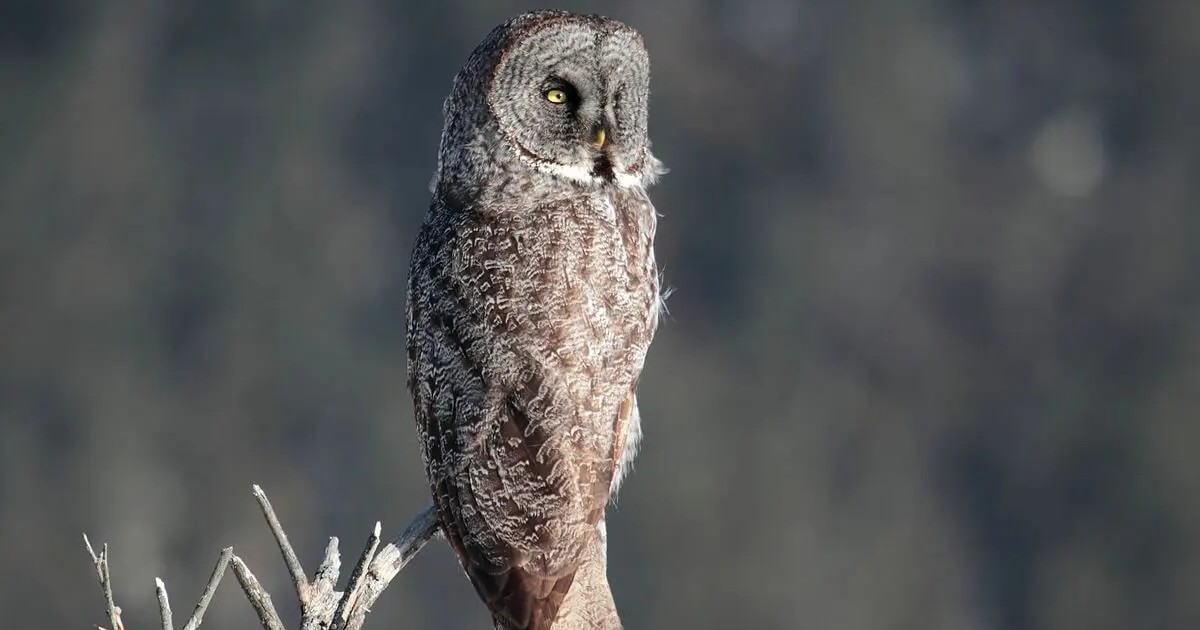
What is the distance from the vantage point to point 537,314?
3.02m

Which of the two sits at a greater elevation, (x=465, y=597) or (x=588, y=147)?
(x=465, y=597)

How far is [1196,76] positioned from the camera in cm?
3178

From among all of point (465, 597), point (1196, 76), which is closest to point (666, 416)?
point (465, 597)

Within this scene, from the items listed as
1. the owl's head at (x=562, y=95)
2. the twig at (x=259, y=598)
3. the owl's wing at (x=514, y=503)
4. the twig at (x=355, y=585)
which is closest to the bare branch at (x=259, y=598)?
the twig at (x=259, y=598)

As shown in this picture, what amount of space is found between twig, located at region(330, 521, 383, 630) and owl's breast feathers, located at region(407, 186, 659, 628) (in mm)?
230

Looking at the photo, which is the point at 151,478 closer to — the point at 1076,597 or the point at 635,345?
the point at 1076,597

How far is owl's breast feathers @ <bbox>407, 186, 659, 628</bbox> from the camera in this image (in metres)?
2.97

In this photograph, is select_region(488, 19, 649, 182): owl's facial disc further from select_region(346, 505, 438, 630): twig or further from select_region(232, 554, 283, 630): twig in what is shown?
select_region(232, 554, 283, 630): twig

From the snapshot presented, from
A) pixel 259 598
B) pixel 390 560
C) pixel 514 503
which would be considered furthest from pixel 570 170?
pixel 259 598

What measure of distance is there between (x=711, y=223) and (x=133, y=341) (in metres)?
8.54

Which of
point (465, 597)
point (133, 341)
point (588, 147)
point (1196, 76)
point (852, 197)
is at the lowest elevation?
point (588, 147)

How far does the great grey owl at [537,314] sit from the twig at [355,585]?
9.1 inches

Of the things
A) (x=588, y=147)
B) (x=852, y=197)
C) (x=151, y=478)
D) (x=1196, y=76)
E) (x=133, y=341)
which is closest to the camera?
(x=588, y=147)

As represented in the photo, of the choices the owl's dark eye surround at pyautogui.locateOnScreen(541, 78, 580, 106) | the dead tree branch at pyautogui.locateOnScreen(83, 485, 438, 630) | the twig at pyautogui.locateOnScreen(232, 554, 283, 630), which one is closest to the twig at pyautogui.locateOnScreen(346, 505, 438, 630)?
the dead tree branch at pyautogui.locateOnScreen(83, 485, 438, 630)
